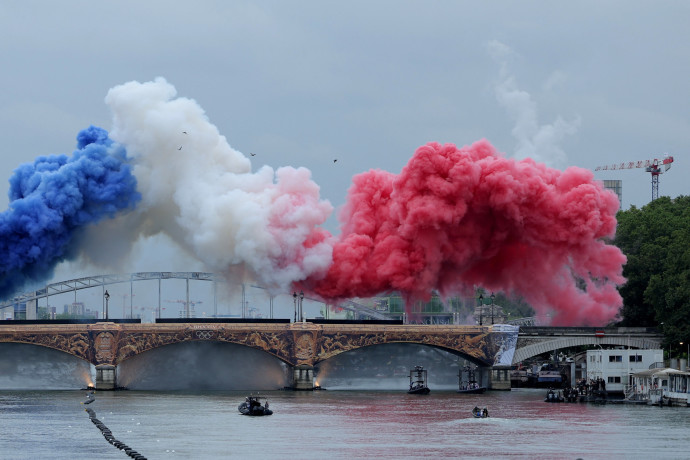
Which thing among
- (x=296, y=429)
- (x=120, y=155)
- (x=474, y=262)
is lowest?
(x=296, y=429)

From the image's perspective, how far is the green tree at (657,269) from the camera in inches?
6550

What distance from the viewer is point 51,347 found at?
553 ft

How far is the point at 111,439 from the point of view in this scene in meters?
106

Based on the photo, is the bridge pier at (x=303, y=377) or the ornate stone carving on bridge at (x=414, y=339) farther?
the bridge pier at (x=303, y=377)

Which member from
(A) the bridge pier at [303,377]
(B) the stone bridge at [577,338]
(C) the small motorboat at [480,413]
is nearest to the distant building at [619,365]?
(B) the stone bridge at [577,338]

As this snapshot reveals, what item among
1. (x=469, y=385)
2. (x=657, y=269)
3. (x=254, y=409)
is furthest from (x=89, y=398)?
(x=657, y=269)

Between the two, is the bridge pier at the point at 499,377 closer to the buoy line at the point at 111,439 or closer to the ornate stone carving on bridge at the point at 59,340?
the ornate stone carving on bridge at the point at 59,340

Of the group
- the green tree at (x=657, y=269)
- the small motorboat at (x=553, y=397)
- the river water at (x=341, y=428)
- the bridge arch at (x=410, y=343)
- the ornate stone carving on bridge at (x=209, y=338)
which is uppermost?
the green tree at (x=657, y=269)

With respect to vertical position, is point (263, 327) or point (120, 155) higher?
point (120, 155)

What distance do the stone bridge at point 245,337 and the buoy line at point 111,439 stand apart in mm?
36911

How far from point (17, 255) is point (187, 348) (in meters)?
27.2

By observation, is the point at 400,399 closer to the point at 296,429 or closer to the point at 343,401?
the point at 343,401

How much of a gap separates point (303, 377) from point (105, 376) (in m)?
22.8

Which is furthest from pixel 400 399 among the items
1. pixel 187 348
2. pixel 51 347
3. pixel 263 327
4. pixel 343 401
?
pixel 51 347
